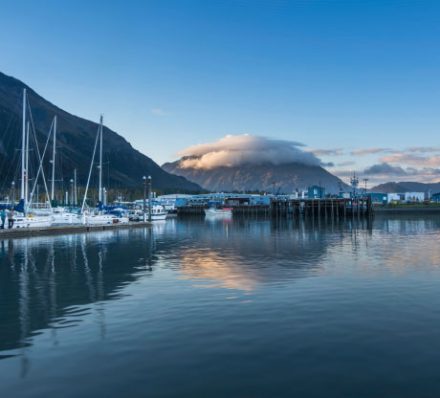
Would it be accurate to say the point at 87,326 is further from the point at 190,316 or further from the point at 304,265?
the point at 304,265

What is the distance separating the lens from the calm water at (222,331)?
41.6 ft

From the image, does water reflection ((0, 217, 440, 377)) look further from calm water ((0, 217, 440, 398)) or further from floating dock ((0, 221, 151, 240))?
floating dock ((0, 221, 151, 240))

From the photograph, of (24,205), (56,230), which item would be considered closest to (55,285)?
(56,230)

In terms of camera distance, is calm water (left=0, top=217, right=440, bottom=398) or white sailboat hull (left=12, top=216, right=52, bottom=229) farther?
white sailboat hull (left=12, top=216, right=52, bottom=229)

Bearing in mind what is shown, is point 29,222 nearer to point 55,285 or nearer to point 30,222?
point 30,222

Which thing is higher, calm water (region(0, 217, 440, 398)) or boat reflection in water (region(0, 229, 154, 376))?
boat reflection in water (region(0, 229, 154, 376))

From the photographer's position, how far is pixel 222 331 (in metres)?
18.0

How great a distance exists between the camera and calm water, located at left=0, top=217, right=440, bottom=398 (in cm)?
1269

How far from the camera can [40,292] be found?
2658cm

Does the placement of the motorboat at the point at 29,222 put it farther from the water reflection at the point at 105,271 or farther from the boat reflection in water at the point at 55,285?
the boat reflection in water at the point at 55,285

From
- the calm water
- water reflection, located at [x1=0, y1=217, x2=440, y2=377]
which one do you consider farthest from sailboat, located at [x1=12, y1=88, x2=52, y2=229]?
the calm water

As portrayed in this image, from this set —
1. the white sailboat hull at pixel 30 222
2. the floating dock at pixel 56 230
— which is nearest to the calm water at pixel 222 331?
the floating dock at pixel 56 230

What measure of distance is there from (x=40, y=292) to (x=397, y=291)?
21.7m

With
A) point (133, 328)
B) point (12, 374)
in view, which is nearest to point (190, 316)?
point (133, 328)
